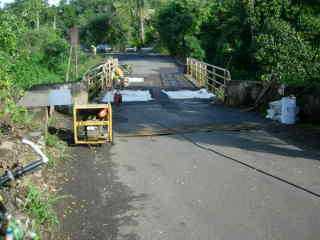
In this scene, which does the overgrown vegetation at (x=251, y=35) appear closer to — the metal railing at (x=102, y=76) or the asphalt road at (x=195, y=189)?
the asphalt road at (x=195, y=189)

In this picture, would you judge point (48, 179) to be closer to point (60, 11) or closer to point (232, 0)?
point (232, 0)

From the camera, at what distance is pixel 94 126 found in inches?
457

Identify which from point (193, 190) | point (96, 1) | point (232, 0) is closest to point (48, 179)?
point (193, 190)

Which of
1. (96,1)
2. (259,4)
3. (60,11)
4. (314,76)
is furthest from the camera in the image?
(96,1)

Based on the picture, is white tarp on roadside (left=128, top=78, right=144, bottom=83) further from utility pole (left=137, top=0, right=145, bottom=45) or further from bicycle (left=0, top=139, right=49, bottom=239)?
utility pole (left=137, top=0, right=145, bottom=45)

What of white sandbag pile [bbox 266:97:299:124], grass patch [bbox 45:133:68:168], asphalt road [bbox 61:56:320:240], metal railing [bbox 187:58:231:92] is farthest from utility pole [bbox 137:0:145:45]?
grass patch [bbox 45:133:68:168]

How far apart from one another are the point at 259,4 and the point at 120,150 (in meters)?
17.4

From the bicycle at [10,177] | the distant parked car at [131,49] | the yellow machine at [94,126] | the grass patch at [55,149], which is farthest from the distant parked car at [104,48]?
the bicycle at [10,177]

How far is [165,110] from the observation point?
57.4 ft

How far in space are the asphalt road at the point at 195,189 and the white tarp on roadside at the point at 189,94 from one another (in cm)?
A: 809

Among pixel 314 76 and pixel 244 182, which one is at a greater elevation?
pixel 314 76

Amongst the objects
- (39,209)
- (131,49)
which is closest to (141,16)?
(131,49)

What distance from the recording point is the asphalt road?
267 inches

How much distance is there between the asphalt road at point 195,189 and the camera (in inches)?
267
